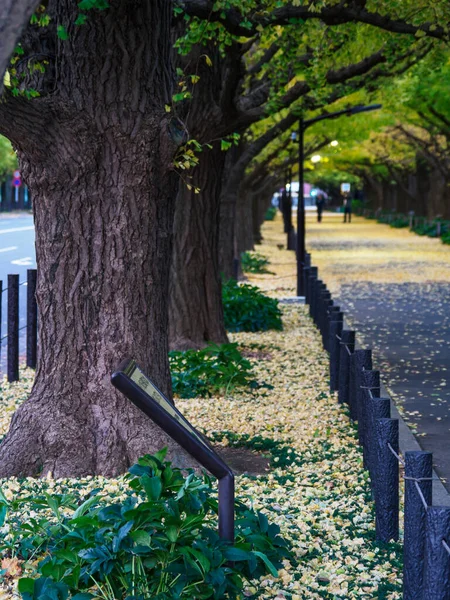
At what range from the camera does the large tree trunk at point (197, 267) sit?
526 inches

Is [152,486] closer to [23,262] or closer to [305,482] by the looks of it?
[305,482]

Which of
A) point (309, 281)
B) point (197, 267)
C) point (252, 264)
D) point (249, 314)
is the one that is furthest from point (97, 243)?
point (252, 264)

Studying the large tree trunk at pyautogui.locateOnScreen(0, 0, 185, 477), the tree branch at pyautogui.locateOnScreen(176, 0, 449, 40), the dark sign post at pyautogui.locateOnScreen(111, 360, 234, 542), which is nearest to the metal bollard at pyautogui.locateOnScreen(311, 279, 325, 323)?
the tree branch at pyautogui.locateOnScreen(176, 0, 449, 40)

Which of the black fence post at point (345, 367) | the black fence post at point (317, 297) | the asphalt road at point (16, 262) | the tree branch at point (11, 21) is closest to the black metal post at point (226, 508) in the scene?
the tree branch at point (11, 21)

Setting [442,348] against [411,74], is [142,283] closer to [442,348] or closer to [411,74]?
[442,348]

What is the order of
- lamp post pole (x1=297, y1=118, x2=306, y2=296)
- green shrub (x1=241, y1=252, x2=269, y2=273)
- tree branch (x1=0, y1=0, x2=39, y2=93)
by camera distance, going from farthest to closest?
1. green shrub (x1=241, y1=252, x2=269, y2=273)
2. lamp post pole (x1=297, y1=118, x2=306, y2=296)
3. tree branch (x1=0, y1=0, x2=39, y2=93)

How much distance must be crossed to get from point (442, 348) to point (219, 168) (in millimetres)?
3801

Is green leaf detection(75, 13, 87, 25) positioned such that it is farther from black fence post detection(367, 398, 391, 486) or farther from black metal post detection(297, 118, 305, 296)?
black metal post detection(297, 118, 305, 296)

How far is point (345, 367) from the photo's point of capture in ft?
31.7

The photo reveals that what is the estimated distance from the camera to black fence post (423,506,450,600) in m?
4.01

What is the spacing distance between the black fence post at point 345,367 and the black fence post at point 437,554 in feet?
17.8

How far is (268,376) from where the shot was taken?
38.1ft

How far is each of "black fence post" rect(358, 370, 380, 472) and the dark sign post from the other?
2181 mm

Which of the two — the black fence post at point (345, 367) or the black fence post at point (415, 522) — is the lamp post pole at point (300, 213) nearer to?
the black fence post at point (345, 367)
